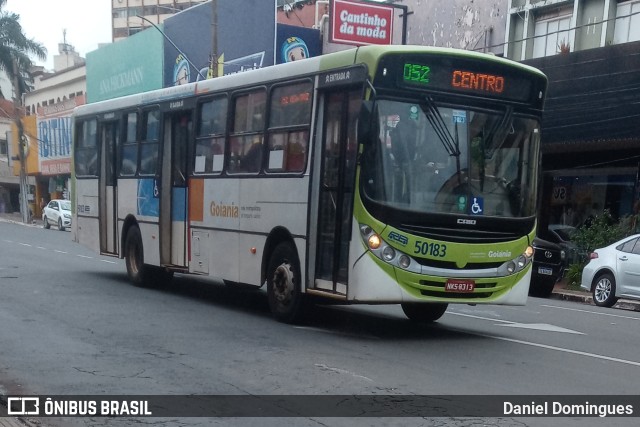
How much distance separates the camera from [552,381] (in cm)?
815

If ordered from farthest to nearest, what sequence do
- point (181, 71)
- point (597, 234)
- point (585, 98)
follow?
point (181, 71) < point (585, 98) < point (597, 234)

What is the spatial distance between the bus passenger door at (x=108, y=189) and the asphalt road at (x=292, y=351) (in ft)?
7.17

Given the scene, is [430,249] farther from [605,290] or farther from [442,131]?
[605,290]

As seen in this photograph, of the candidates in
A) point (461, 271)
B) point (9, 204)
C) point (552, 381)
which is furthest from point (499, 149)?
point (9, 204)

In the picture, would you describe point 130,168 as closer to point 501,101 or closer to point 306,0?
point 501,101

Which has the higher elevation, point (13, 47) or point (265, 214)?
point (13, 47)

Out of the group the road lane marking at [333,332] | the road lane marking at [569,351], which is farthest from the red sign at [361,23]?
the road lane marking at [569,351]

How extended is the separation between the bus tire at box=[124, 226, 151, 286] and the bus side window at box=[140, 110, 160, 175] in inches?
50.6

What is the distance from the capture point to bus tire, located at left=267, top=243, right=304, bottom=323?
36.3 ft

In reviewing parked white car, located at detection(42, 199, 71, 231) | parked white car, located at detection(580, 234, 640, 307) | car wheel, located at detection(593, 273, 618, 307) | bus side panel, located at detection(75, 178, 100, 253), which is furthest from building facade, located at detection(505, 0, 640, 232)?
parked white car, located at detection(42, 199, 71, 231)

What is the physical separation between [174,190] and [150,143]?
1.36 metres

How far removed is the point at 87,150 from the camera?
18109mm

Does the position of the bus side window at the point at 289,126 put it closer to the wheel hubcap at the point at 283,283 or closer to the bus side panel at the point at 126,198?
the wheel hubcap at the point at 283,283

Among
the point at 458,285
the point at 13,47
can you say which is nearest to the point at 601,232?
the point at 458,285
